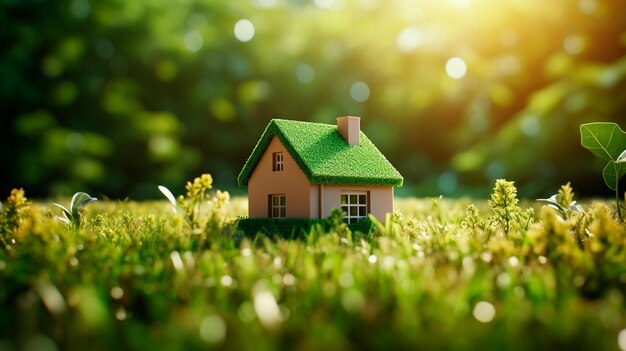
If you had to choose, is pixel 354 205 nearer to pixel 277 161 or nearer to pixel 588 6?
pixel 277 161

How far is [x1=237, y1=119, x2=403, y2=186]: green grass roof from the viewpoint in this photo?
34.1 feet

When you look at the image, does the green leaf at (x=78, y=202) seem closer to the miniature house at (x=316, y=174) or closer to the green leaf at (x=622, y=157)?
the miniature house at (x=316, y=174)

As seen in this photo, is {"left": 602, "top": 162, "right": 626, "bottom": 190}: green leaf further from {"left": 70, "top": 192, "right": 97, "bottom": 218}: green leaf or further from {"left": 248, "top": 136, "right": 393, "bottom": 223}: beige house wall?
{"left": 70, "top": 192, "right": 97, "bottom": 218}: green leaf

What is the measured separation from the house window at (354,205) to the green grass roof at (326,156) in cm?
30

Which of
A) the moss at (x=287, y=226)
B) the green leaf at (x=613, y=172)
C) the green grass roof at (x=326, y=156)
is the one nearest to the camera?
the green leaf at (x=613, y=172)

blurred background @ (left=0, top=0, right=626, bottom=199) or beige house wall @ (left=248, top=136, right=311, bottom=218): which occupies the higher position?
blurred background @ (left=0, top=0, right=626, bottom=199)

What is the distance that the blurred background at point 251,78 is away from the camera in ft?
93.1

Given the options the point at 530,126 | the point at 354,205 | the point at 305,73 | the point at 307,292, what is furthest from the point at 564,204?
the point at 305,73

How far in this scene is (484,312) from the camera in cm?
492

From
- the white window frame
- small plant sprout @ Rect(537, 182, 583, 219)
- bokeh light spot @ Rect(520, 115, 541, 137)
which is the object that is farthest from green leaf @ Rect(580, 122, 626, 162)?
bokeh light spot @ Rect(520, 115, 541, 137)

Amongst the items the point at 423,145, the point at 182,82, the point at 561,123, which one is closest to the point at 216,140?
the point at 182,82

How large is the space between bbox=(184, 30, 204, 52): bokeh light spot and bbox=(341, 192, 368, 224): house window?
2355 cm

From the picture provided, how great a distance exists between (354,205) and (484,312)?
6.17m

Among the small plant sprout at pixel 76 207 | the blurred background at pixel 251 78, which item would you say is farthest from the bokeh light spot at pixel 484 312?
the blurred background at pixel 251 78
